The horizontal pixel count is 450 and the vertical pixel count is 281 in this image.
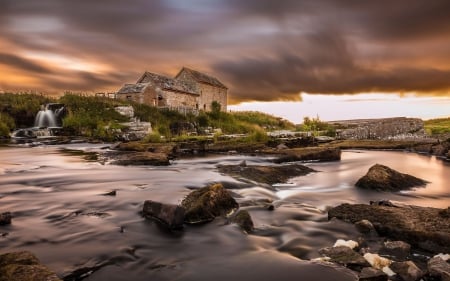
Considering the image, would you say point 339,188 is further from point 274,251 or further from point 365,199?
point 274,251

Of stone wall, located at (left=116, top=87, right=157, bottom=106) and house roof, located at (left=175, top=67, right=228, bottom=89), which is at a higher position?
house roof, located at (left=175, top=67, right=228, bottom=89)

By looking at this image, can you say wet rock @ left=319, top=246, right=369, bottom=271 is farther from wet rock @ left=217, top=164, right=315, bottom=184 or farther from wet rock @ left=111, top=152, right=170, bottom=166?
wet rock @ left=111, top=152, right=170, bottom=166

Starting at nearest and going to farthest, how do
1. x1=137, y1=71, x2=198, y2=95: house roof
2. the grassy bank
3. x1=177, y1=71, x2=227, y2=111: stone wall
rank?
1. the grassy bank
2. x1=137, y1=71, x2=198, y2=95: house roof
3. x1=177, y1=71, x2=227, y2=111: stone wall

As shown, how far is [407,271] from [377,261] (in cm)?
49

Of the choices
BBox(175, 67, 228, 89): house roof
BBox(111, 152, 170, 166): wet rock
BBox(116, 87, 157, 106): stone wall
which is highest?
BBox(175, 67, 228, 89): house roof

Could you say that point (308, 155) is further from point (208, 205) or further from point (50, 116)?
point (50, 116)

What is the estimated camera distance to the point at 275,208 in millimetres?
9750

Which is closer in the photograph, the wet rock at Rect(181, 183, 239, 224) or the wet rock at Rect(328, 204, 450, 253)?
the wet rock at Rect(328, 204, 450, 253)

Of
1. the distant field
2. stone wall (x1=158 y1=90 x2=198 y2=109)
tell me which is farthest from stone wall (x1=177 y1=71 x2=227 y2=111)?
the distant field

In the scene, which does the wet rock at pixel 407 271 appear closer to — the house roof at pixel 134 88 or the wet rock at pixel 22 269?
the wet rock at pixel 22 269

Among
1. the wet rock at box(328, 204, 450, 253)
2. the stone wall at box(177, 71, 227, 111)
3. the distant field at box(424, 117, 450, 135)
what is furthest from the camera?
the stone wall at box(177, 71, 227, 111)

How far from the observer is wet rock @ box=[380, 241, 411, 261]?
631cm

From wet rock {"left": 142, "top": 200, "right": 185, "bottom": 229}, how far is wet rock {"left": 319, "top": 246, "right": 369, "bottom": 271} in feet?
9.87

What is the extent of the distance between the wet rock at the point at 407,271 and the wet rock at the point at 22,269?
188 inches
